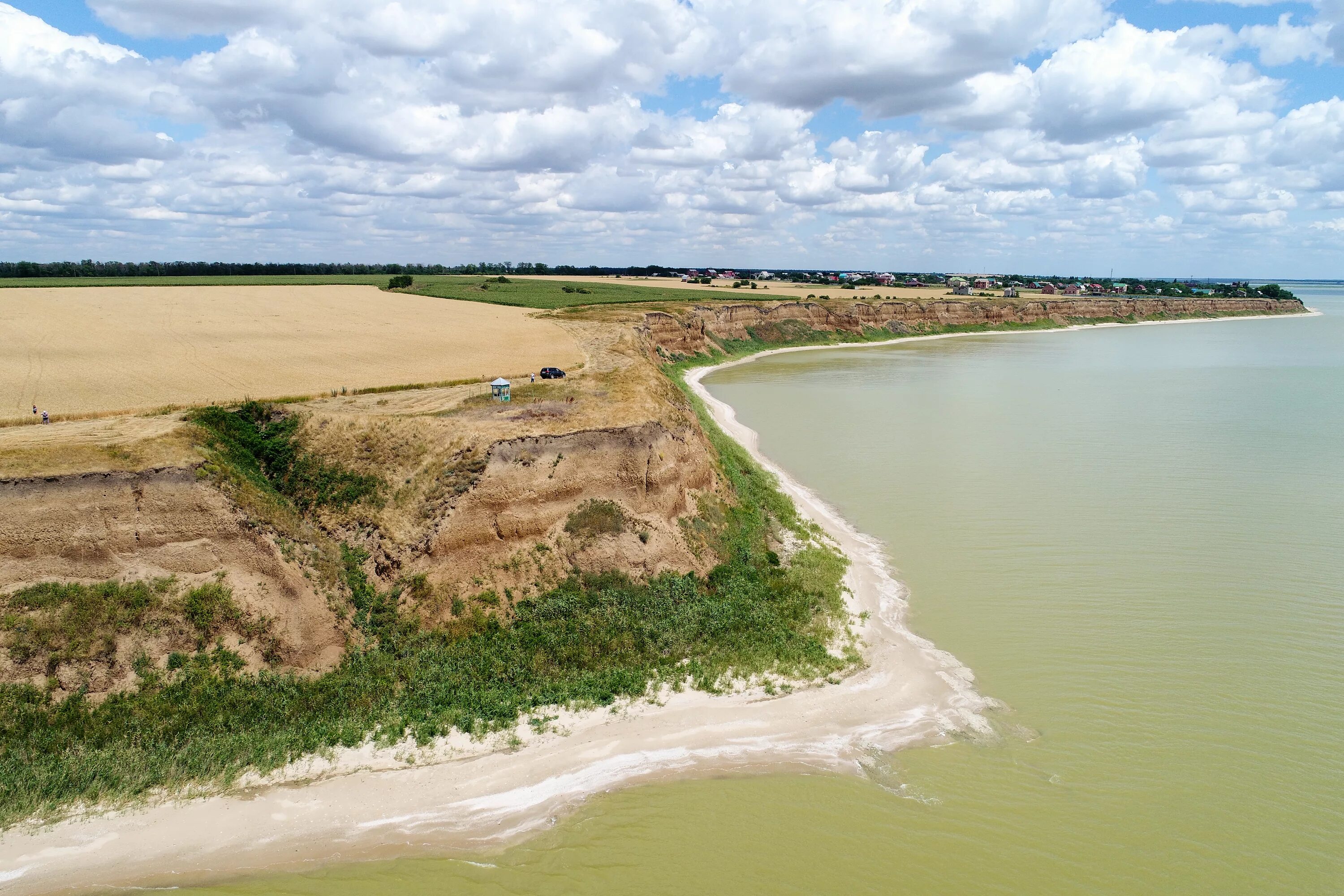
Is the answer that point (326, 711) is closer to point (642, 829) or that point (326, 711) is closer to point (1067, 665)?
point (642, 829)

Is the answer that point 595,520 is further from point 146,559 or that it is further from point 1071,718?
point 1071,718

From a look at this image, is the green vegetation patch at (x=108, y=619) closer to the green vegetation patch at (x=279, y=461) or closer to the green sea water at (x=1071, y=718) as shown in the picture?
the green vegetation patch at (x=279, y=461)

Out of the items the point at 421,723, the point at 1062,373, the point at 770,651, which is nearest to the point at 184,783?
the point at 421,723

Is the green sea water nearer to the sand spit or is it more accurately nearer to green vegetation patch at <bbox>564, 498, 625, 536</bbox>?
the sand spit

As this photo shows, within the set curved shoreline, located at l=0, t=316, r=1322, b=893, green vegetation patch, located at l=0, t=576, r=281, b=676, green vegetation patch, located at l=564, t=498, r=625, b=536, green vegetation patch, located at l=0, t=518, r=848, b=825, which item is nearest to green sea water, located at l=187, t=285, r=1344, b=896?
curved shoreline, located at l=0, t=316, r=1322, b=893

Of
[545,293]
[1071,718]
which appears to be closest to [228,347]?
[1071,718]
